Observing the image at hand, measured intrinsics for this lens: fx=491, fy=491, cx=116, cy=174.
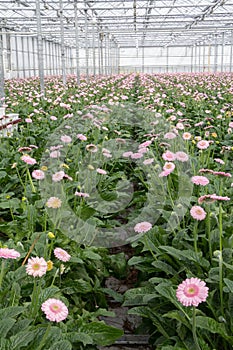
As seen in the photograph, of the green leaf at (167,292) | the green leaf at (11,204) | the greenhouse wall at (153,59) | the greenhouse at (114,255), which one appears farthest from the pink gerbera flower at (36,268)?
the greenhouse wall at (153,59)

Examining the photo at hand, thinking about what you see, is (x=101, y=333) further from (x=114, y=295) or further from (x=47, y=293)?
(x=114, y=295)

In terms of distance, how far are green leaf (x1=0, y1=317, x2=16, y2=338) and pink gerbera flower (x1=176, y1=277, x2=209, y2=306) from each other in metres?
0.64

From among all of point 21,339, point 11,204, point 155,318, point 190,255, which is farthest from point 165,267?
point 11,204

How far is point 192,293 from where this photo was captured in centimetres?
161

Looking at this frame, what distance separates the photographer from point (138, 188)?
500 cm

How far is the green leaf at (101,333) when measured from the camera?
2.12 metres

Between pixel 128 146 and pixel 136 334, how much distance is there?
11.9ft

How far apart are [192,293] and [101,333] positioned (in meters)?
0.69

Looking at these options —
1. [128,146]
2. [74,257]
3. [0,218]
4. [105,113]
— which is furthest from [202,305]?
[105,113]

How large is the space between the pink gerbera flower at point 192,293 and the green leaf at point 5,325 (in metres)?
0.64

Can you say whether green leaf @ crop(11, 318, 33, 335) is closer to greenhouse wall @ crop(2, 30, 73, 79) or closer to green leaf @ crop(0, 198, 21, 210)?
green leaf @ crop(0, 198, 21, 210)

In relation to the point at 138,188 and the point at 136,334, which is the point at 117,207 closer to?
the point at 138,188

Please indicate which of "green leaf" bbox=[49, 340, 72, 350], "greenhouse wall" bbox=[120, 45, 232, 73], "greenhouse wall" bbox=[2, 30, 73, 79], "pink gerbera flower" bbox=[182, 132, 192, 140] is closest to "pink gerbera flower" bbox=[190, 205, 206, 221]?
"green leaf" bbox=[49, 340, 72, 350]

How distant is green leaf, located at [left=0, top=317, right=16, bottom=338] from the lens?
1.79m
